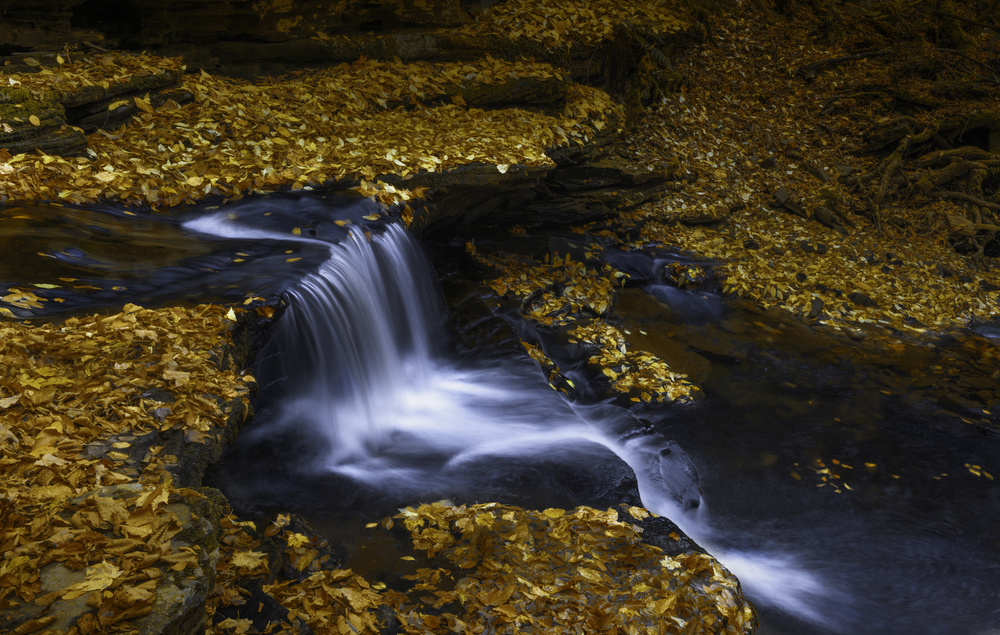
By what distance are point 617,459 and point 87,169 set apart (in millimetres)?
5427

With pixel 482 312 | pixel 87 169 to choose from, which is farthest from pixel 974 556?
pixel 87 169

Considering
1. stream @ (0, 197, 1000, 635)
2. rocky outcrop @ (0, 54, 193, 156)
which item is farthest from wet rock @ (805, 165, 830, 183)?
rocky outcrop @ (0, 54, 193, 156)

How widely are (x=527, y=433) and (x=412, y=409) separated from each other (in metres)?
1.14

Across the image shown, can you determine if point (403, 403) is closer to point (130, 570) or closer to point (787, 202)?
point (130, 570)

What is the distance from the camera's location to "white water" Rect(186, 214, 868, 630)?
A: 471 cm

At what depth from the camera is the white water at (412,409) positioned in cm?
471

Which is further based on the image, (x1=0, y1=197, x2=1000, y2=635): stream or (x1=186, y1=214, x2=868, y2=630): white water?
(x1=186, y1=214, x2=868, y2=630): white water

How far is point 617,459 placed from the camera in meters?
4.89

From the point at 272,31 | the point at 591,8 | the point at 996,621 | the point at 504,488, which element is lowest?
the point at 996,621

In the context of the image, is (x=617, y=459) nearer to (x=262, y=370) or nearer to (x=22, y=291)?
(x=262, y=370)

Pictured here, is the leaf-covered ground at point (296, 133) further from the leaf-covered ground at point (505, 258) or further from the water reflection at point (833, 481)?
the water reflection at point (833, 481)

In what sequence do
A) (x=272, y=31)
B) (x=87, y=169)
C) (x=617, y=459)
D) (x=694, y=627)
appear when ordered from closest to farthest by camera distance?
1. (x=694, y=627)
2. (x=617, y=459)
3. (x=87, y=169)
4. (x=272, y=31)

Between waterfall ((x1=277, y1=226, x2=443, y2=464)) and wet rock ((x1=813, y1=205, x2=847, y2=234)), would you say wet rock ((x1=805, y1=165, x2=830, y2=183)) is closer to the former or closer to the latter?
wet rock ((x1=813, y1=205, x2=847, y2=234))

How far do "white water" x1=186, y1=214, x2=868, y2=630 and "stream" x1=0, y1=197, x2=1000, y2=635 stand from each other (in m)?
0.02
